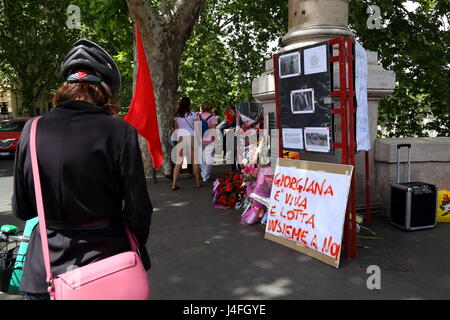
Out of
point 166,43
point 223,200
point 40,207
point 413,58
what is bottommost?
point 223,200

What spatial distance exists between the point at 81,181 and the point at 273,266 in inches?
110

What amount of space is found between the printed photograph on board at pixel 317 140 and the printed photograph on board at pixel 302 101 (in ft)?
0.80

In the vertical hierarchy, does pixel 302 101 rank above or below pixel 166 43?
below

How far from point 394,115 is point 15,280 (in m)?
11.5

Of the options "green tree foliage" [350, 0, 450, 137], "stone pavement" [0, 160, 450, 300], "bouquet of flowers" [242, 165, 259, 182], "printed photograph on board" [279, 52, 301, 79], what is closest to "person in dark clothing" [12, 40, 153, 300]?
"stone pavement" [0, 160, 450, 300]

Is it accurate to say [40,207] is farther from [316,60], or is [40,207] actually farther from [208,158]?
[208,158]

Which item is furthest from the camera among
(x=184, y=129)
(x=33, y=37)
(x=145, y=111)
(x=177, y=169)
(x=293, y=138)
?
(x=33, y=37)

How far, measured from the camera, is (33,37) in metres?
25.8

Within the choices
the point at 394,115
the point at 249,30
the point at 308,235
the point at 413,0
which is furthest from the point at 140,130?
the point at 249,30

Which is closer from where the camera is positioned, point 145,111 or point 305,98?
point 305,98

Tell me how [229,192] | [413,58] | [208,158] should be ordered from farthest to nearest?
[413,58] < [208,158] < [229,192]

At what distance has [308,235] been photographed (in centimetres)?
430

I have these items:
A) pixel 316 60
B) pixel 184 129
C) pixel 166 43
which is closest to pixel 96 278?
pixel 316 60
